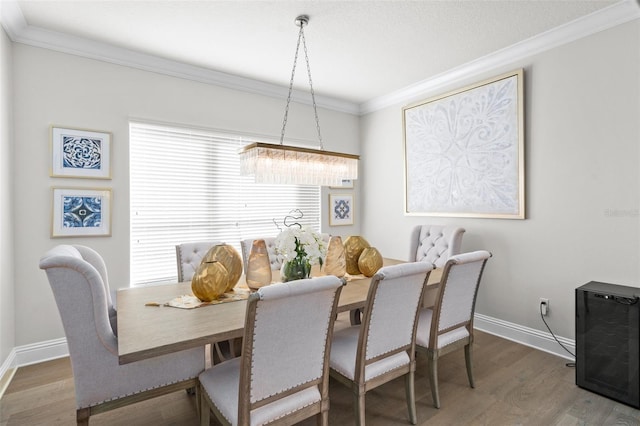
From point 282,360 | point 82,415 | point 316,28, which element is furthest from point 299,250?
point 316,28

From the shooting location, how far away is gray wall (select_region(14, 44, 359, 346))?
2.63 m

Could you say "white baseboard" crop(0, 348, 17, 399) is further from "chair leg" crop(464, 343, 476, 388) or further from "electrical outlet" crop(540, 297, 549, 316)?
"electrical outlet" crop(540, 297, 549, 316)

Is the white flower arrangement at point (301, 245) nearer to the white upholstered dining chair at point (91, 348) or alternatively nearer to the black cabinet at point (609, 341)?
the white upholstered dining chair at point (91, 348)

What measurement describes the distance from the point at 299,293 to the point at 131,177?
103 inches

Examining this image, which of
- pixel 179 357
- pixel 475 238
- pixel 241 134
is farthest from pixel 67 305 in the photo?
pixel 475 238

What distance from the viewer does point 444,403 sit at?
209 cm

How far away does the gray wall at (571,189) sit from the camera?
2.39m

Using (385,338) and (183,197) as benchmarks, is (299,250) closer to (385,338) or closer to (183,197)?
(385,338)

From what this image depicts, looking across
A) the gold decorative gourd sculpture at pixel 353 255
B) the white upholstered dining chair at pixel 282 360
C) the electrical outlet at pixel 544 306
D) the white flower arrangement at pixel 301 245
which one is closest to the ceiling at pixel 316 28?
the white flower arrangement at pixel 301 245

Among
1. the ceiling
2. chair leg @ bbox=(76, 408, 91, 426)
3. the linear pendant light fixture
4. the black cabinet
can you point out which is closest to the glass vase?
the linear pendant light fixture

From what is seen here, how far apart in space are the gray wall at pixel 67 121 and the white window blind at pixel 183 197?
121mm

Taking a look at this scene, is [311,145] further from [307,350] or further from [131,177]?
[307,350]

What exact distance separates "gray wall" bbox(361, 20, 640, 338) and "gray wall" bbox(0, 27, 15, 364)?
396 cm

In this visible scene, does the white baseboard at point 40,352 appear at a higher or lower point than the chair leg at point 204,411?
lower
